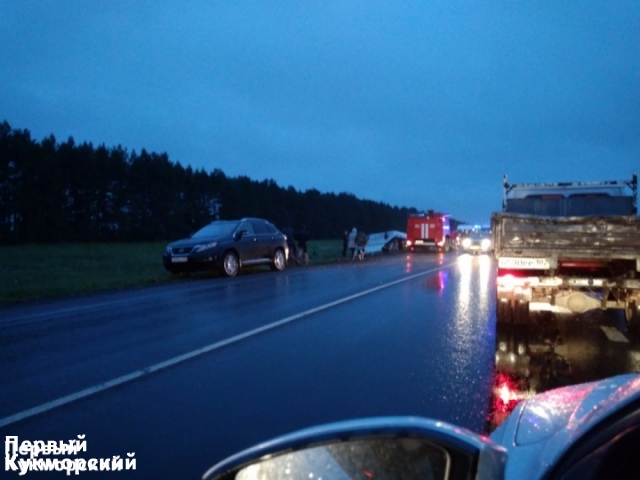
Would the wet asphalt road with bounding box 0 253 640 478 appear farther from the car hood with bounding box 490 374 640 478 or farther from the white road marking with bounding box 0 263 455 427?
the car hood with bounding box 490 374 640 478

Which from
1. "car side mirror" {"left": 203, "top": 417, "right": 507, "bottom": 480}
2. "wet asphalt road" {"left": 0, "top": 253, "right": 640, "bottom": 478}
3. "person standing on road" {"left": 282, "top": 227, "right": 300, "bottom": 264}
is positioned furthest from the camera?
"person standing on road" {"left": 282, "top": 227, "right": 300, "bottom": 264}

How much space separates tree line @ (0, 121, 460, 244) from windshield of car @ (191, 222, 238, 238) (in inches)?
1516

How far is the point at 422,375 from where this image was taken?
6.84 metres

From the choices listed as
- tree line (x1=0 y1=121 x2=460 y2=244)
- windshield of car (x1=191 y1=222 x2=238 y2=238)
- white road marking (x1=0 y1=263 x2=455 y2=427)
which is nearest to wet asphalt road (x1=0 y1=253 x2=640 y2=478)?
white road marking (x1=0 y1=263 x2=455 y2=427)

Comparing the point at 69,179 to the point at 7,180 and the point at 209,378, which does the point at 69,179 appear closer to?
the point at 7,180

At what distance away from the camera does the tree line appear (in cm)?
5488

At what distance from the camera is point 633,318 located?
9656 millimetres

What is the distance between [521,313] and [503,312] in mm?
272

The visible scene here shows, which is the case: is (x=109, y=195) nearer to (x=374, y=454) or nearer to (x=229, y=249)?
(x=229, y=249)

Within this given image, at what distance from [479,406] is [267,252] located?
17121mm

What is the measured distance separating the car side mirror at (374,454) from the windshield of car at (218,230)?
62.2 ft

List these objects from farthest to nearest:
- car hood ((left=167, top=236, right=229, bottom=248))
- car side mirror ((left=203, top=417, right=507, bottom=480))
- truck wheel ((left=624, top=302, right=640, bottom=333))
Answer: car hood ((left=167, top=236, right=229, bottom=248))
truck wheel ((left=624, top=302, right=640, bottom=333))
car side mirror ((left=203, top=417, right=507, bottom=480))

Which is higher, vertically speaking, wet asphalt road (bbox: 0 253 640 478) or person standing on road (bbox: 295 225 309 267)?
person standing on road (bbox: 295 225 309 267)

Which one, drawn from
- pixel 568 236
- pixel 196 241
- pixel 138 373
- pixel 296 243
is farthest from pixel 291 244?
pixel 138 373
